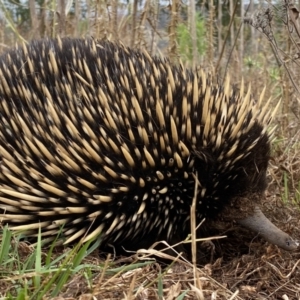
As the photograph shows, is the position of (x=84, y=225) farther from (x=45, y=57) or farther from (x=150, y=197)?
(x=45, y=57)

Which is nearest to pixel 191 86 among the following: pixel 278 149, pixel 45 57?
pixel 45 57

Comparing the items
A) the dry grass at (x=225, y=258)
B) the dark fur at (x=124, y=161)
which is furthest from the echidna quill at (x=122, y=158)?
the dry grass at (x=225, y=258)

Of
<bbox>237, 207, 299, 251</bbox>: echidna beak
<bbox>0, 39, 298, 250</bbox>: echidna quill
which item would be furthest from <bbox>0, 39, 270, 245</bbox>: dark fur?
<bbox>237, 207, 299, 251</bbox>: echidna beak

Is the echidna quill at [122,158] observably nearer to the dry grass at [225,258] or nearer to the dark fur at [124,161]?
the dark fur at [124,161]

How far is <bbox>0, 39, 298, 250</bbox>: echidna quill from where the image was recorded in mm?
2525

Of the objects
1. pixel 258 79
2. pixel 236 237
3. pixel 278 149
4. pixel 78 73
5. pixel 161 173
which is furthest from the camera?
pixel 258 79

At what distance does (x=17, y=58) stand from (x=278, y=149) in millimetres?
1835

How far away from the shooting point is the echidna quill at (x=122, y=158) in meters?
2.53

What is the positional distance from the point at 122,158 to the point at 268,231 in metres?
0.66

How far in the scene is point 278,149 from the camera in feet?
12.8

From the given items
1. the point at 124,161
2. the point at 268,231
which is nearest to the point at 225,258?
the point at 268,231

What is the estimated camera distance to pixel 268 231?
245 cm

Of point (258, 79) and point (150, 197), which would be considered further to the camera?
point (258, 79)

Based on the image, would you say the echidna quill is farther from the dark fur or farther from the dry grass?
the dry grass
